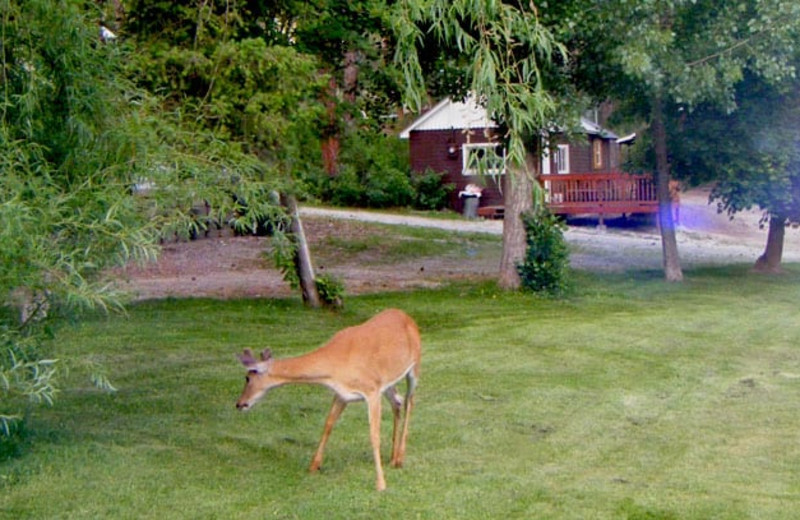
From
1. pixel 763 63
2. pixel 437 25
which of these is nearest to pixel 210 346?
pixel 437 25

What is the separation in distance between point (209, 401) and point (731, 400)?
16.0 feet

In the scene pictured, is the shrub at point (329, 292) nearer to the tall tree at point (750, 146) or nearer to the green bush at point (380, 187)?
the tall tree at point (750, 146)

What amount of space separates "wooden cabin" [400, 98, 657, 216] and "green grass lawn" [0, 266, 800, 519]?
608 inches

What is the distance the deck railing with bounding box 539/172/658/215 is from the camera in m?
35.6

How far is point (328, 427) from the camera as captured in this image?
8.62 m

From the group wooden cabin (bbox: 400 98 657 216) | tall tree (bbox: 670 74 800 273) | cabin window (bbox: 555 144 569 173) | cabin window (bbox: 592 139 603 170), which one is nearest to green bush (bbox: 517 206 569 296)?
tall tree (bbox: 670 74 800 273)

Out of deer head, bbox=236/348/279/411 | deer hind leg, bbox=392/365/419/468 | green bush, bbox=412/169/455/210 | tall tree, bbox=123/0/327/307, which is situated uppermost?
tall tree, bbox=123/0/327/307

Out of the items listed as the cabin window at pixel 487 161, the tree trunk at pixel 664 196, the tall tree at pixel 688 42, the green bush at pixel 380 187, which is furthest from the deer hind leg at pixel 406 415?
the green bush at pixel 380 187

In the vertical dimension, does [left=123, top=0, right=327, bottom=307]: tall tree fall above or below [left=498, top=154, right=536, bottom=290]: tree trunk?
above

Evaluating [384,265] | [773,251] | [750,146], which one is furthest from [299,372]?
[773,251]

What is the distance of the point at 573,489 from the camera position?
8438 millimetres

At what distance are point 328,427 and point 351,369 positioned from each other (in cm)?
68

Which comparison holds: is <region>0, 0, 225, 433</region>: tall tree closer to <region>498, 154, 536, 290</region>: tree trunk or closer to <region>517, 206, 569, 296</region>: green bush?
<region>517, 206, 569, 296</region>: green bush

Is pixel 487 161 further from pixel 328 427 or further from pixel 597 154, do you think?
pixel 597 154
